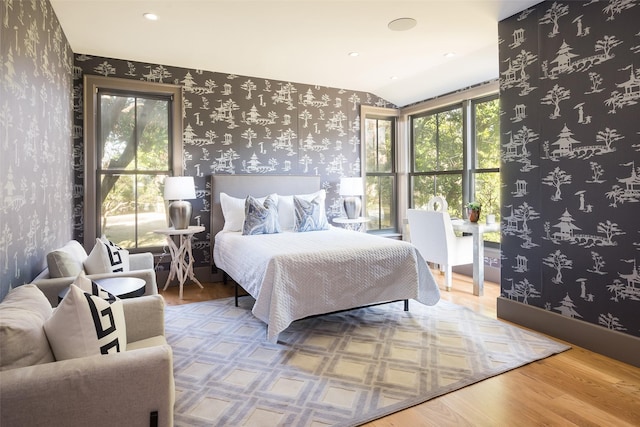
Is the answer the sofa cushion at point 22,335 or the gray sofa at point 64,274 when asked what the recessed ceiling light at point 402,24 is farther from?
the sofa cushion at point 22,335

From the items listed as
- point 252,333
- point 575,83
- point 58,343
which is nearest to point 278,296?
point 252,333

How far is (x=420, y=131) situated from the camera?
225 inches

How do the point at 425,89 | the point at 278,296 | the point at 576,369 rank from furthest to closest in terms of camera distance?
the point at 425,89 → the point at 278,296 → the point at 576,369

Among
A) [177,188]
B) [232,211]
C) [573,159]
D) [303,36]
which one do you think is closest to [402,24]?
[303,36]

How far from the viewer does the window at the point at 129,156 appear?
13.4ft

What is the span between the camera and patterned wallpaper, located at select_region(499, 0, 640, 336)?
2.46 metres

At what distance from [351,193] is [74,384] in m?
4.26

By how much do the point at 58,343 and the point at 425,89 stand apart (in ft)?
16.4

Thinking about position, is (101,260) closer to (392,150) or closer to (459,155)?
(459,155)

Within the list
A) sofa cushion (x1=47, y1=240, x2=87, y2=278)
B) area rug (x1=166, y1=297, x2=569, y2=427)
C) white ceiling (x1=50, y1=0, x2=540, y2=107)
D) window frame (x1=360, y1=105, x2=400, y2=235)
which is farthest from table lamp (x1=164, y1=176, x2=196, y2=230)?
window frame (x1=360, y1=105, x2=400, y2=235)

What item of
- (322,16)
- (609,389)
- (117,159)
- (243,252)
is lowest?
(609,389)

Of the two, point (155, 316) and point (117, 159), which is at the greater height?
point (117, 159)

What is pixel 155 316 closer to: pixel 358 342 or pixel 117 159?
pixel 358 342

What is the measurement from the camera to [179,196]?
407cm
